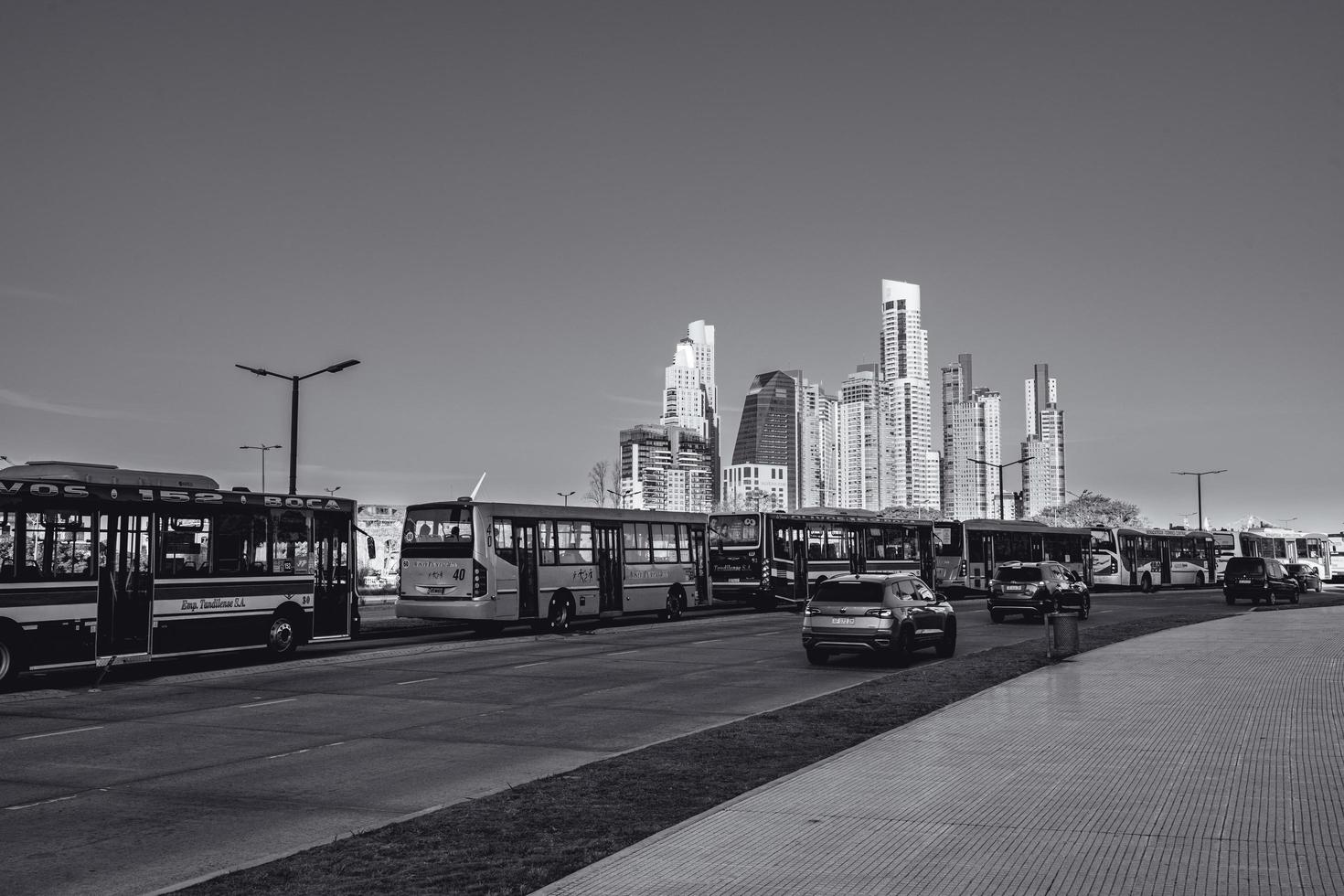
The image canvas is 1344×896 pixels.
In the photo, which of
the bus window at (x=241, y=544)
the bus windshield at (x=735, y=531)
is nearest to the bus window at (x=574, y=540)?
the bus windshield at (x=735, y=531)

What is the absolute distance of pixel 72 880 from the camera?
23.5 ft

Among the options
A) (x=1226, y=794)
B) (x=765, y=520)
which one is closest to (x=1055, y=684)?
(x=1226, y=794)

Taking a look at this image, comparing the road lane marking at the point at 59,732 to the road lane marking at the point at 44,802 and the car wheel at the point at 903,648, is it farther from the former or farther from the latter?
the car wheel at the point at 903,648

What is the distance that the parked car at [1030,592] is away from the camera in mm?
32469

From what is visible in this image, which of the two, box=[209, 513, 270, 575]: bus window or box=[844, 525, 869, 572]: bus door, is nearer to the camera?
box=[209, 513, 270, 575]: bus window

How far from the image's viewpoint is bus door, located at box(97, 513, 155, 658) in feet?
61.6

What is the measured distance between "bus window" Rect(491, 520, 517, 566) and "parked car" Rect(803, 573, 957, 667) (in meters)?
9.56

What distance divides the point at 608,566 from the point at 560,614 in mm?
2588

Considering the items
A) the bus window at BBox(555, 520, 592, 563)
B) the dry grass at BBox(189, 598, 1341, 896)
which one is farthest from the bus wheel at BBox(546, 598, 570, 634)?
the dry grass at BBox(189, 598, 1341, 896)

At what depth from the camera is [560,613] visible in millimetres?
30062

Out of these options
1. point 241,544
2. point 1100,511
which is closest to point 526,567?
point 241,544

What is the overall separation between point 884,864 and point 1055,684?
10.7m

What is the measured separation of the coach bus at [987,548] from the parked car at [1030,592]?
1350 centimetres

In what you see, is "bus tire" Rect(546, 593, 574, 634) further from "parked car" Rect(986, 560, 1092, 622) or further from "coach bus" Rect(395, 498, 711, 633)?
"parked car" Rect(986, 560, 1092, 622)
